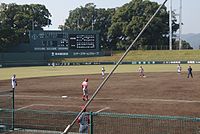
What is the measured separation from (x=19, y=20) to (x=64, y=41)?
41862mm

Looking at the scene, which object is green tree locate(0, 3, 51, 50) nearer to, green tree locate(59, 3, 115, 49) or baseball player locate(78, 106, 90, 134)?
green tree locate(59, 3, 115, 49)

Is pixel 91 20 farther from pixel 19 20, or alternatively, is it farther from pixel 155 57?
pixel 155 57

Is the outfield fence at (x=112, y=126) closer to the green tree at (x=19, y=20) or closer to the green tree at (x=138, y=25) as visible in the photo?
the green tree at (x=19, y=20)

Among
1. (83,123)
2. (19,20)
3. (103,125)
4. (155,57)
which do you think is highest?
(19,20)

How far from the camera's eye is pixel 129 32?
10562cm

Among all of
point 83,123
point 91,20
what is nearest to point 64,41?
point 91,20

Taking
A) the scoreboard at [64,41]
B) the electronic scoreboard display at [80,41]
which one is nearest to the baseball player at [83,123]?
the scoreboard at [64,41]

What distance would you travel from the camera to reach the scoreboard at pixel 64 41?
70500 millimetres

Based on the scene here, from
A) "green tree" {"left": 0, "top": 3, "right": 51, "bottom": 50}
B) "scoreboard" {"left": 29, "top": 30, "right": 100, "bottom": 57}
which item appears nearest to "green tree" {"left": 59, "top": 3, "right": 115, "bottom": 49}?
"green tree" {"left": 0, "top": 3, "right": 51, "bottom": 50}

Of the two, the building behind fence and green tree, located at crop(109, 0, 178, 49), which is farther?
green tree, located at crop(109, 0, 178, 49)

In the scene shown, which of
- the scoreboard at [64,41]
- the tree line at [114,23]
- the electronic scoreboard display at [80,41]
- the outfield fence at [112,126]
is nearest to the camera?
the outfield fence at [112,126]

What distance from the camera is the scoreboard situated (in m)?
70.5

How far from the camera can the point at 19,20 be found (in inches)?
4264

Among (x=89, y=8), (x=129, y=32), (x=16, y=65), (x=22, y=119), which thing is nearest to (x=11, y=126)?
(x=22, y=119)
